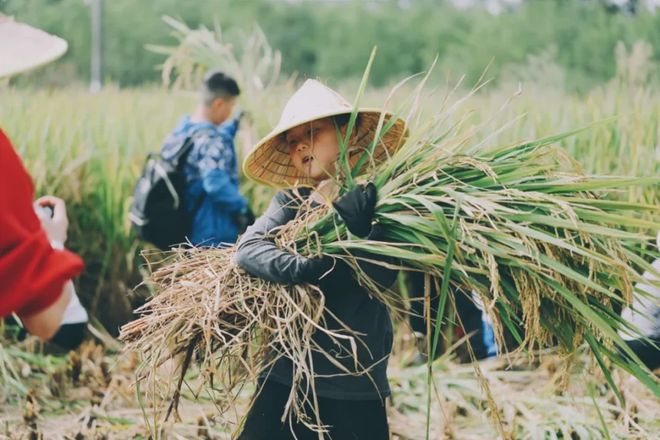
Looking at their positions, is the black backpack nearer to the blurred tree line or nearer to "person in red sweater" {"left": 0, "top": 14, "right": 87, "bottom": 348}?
"person in red sweater" {"left": 0, "top": 14, "right": 87, "bottom": 348}

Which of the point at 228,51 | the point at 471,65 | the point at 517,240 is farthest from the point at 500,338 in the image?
the point at 471,65

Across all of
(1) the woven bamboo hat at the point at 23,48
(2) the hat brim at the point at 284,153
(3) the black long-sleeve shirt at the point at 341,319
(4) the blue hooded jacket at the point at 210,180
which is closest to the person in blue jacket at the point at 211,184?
(4) the blue hooded jacket at the point at 210,180

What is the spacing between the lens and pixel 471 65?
3422 centimetres

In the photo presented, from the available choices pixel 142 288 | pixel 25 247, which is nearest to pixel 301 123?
pixel 25 247

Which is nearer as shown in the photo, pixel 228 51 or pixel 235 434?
pixel 235 434

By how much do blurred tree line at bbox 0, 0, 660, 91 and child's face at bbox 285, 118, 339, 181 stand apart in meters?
19.3

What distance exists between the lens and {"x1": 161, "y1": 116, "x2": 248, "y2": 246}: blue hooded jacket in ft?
13.8

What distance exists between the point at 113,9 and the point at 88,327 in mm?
40095

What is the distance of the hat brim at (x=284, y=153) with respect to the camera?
253 centimetres

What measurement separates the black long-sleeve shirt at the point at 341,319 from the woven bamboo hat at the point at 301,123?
0.65 ft

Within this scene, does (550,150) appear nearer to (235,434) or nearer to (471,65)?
(235,434)

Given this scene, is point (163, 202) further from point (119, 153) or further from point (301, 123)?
point (301, 123)

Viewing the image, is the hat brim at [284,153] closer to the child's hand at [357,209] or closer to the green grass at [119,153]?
the child's hand at [357,209]

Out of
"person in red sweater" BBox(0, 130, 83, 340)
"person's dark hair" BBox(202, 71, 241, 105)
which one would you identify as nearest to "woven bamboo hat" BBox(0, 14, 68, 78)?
"person in red sweater" BBox(0, 130, 83, 340)
